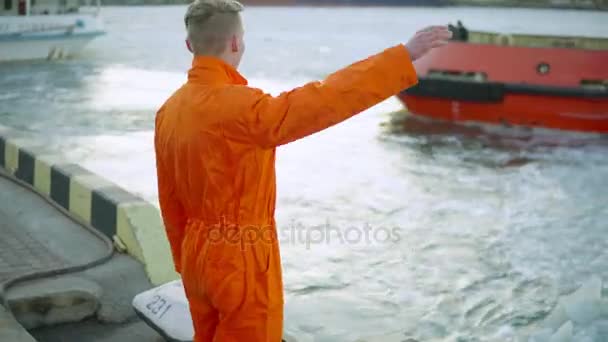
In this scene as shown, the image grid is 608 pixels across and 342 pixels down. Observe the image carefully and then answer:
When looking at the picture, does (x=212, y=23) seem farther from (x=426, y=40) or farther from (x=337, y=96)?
(x=426, y=40)

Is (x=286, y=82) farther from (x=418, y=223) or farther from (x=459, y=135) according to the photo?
(x=418, y=223)

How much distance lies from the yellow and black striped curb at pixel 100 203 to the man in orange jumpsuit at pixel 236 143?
166 cm

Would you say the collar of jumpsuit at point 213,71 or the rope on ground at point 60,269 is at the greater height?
the collar of jumpsuit at point 213,71

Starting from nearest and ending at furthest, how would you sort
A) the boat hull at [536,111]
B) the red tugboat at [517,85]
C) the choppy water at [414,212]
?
the choppy water at [414,212], the red tugboat at [517,85], the boat hull at [536,111]

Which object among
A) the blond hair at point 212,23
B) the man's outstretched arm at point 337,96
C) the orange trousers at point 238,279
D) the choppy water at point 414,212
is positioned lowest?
the choppy water at point 414,212

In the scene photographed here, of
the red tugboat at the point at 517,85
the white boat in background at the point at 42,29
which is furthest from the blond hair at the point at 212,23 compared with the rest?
the white boat in background at the point at 42,29

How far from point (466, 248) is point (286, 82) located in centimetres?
→ 1192

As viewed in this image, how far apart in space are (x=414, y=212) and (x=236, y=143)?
16.2ft

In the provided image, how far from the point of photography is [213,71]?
1930mm

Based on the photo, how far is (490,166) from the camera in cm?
888

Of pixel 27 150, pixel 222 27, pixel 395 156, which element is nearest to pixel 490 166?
pixel 395 156

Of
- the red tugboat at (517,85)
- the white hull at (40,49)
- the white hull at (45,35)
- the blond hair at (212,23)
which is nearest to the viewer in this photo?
the blond hair at (212,23)

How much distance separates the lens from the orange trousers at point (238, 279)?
1.93m

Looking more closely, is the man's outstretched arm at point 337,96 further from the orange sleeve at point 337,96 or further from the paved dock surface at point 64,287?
the paved dock surface at point 64,287
